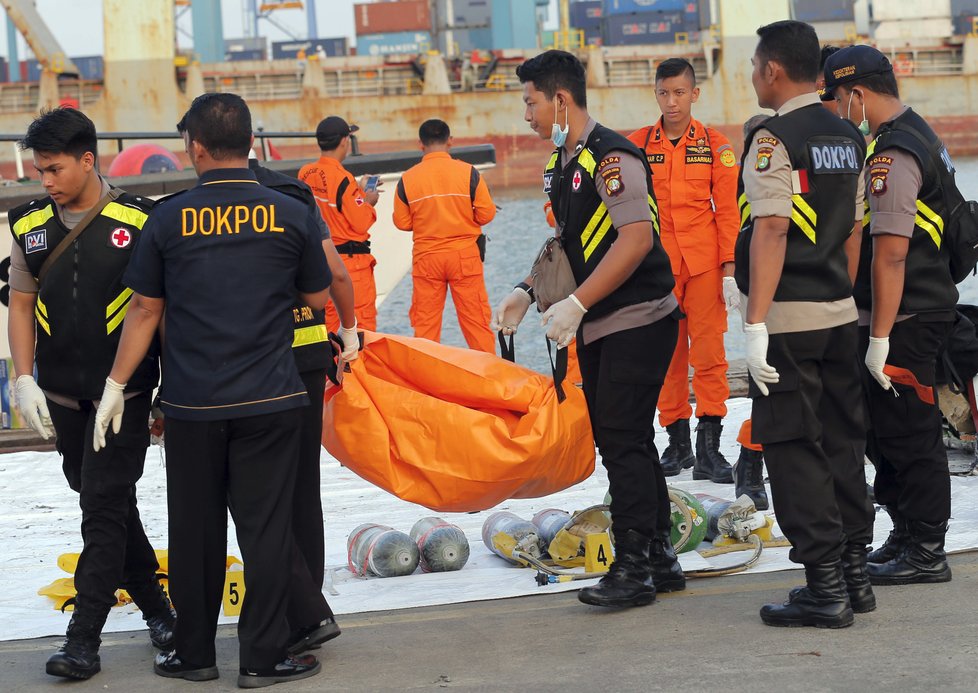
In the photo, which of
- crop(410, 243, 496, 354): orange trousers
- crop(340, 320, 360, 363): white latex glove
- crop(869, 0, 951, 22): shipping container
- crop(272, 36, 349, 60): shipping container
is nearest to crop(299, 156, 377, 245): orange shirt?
crop(410, 243, 496, 354): orange trousers

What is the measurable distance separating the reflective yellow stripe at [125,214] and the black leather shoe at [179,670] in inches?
50.5

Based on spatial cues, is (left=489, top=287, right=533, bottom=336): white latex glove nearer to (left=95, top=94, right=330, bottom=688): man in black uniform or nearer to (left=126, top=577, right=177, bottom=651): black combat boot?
(left=95, top=94, right=330, bottom=688): man in black uniform

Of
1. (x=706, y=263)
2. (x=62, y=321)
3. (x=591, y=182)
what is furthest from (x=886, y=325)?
(x=62, y=321)

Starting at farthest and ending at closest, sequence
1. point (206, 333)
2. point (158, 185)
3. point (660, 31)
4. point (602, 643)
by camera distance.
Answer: point (660, 31)
point (158, 185)
point (602, 643)
point (206, 333)

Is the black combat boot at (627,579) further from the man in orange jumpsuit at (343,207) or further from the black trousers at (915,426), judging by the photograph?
the man in orange jumpsuit at (343,207)

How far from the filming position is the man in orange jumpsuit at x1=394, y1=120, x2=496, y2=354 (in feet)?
29.1

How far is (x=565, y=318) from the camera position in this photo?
12.8ft

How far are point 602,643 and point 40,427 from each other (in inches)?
71.6

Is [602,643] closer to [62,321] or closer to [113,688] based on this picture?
[113,688]

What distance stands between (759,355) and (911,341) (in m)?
0.86

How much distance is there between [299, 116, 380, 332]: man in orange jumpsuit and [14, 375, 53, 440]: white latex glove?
16.6 feet

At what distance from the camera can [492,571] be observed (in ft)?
15.3

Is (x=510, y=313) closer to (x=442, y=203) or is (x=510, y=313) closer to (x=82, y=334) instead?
(x=82, y=334)

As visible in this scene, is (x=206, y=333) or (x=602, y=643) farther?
(x=602, y=643)
